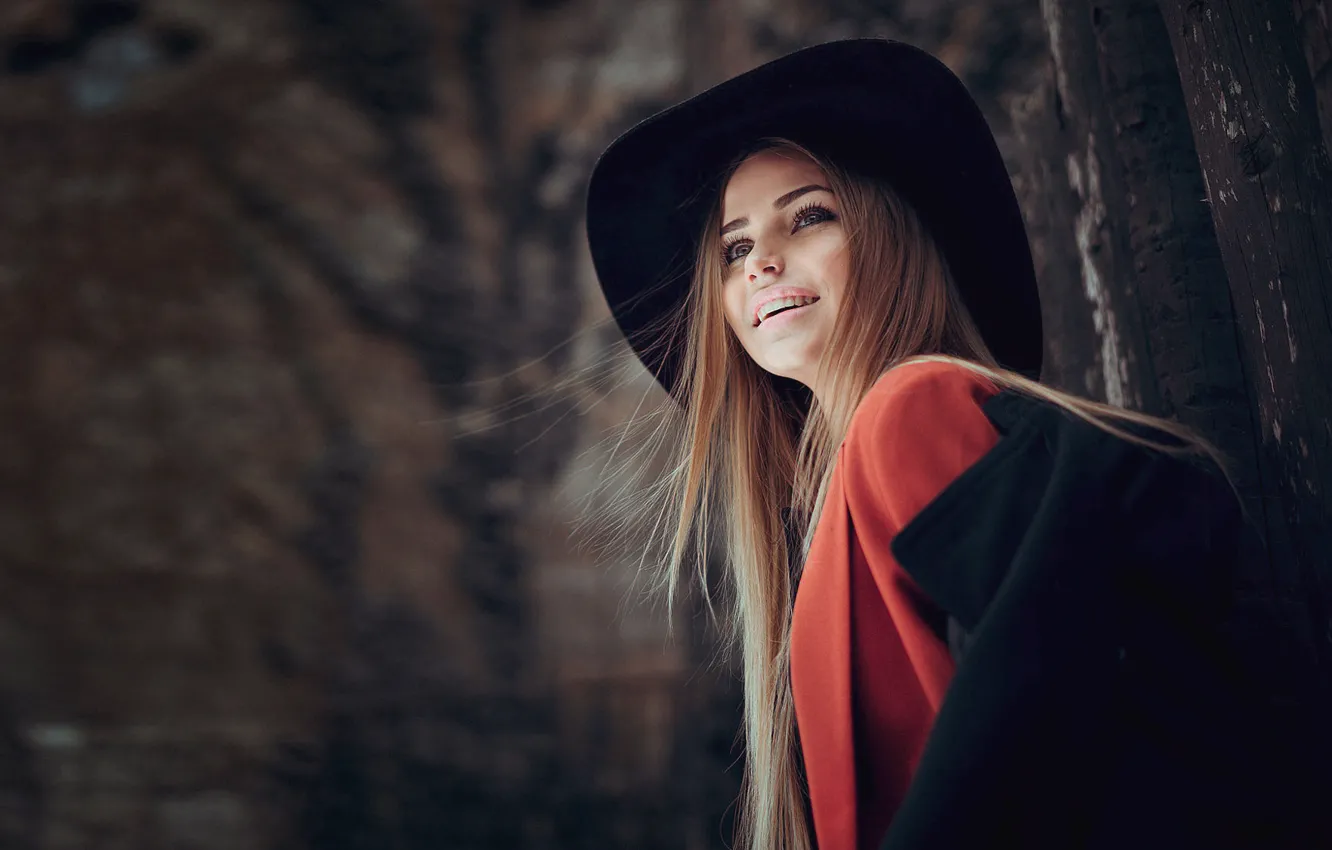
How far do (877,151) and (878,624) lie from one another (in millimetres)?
677

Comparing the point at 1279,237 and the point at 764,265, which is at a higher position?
the point at 764,265

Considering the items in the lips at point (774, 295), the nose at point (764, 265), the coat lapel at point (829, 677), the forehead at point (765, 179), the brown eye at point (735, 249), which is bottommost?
the coat lapel at point (829, 677)

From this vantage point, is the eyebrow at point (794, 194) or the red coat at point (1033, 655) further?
the eyebrow at point (794, 194)

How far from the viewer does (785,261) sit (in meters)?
1.21

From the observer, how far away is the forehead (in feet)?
4.05

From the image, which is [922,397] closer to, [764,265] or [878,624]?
[878,624]

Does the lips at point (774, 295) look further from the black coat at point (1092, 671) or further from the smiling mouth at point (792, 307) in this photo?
the black coat at point (1092, 671)

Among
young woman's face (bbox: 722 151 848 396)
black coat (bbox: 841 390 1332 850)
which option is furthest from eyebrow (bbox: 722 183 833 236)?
black coat (bbox: 841 390 1332 850)

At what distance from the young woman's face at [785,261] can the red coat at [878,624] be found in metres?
0.29

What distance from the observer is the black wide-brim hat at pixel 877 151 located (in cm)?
114

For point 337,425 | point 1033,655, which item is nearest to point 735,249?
point 1033,655

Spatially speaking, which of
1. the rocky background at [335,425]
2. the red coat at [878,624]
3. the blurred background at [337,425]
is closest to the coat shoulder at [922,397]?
the red coat at [878,624]

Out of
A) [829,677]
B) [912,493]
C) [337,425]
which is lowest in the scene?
[829,677]

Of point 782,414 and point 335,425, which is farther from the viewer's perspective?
point 335,425
